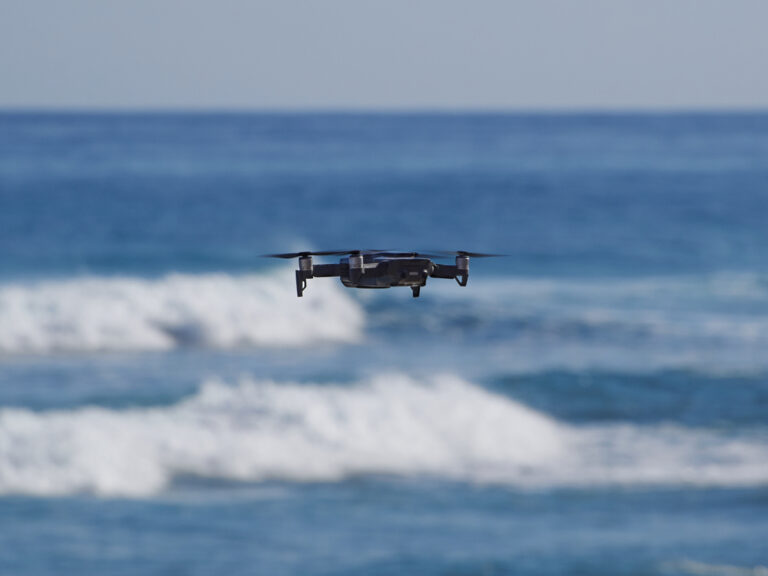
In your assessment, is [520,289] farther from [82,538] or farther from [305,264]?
[305,264]

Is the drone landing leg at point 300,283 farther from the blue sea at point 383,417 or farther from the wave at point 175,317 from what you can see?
the wave at point 175,317

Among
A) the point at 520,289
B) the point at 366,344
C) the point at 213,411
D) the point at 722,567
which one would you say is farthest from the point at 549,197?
the point at 722,567

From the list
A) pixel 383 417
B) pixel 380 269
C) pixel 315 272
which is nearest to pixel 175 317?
pixel 383 417

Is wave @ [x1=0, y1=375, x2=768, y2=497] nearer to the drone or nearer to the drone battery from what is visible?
the drone

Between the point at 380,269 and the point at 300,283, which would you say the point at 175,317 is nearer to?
the point at 300,283

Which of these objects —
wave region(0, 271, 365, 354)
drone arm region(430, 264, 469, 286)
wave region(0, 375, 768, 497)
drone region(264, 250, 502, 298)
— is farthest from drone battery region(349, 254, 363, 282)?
wave region(0, 271, 365, 354)
